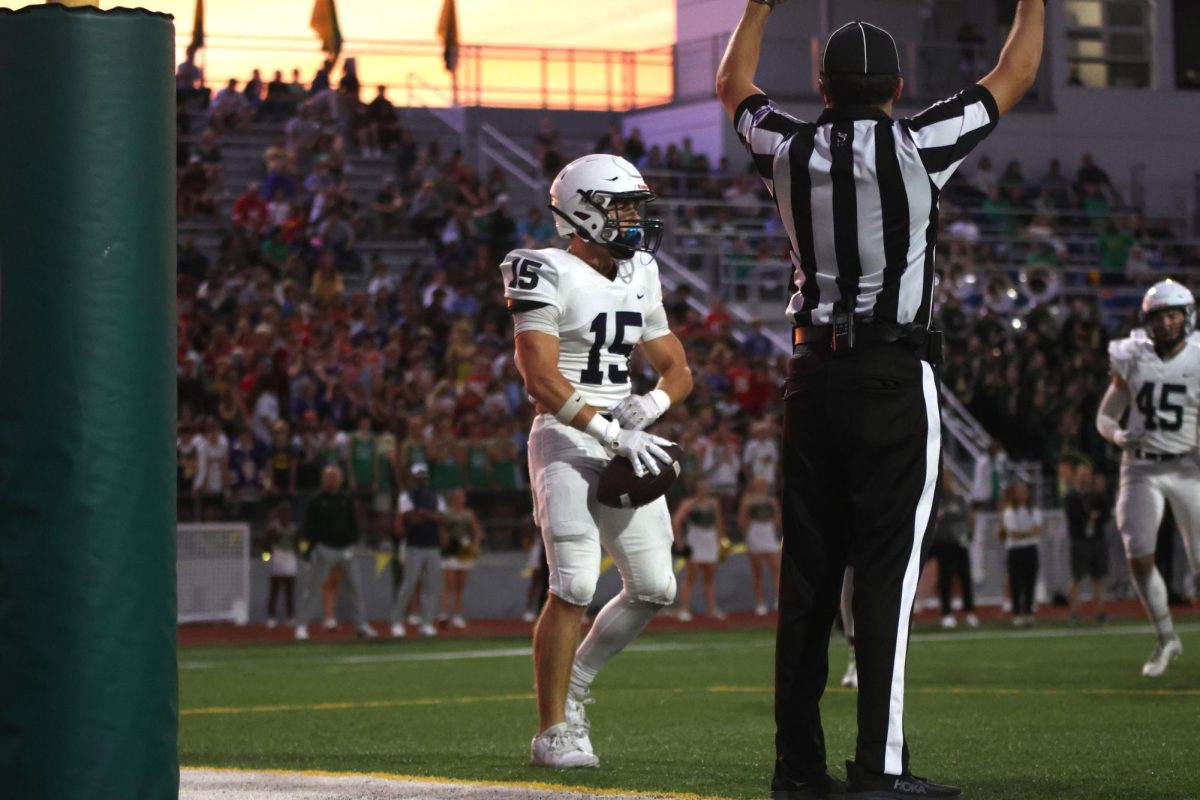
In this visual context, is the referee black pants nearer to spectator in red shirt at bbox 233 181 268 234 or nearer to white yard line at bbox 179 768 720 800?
white yard line at bbox 179 768 720 800

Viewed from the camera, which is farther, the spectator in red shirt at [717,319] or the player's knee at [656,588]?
the spectator in red shirt at [717,319]

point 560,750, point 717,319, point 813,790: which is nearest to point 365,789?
point 560,750

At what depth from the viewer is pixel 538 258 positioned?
745 cm

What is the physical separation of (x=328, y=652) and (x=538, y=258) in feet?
32.7

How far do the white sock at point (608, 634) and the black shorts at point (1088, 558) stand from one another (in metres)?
13.3

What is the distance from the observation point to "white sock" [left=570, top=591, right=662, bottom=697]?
7.50 metres

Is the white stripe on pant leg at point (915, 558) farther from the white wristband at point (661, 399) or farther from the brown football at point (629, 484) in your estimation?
the white wristband at point (661, 399)

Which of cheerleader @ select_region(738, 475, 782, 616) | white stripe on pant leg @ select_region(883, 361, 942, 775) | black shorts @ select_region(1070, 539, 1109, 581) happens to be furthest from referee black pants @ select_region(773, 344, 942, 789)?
cheerleader @ select_region(738, 475, 782, 616)

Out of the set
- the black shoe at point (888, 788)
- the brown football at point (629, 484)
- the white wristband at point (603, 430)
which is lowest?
the black shoe at point (888, 788)

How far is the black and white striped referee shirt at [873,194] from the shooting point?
17.2 ft

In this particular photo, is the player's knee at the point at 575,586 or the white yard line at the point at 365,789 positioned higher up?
the player's knee at the point at 575,586

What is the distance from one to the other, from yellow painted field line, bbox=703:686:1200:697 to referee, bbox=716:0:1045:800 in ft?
19.2

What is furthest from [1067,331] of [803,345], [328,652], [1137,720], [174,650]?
[174,650]

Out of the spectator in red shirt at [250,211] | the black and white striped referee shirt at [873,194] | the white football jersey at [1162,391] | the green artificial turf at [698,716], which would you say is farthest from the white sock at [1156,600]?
the spectator in red shirt at [250,211]
